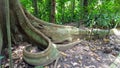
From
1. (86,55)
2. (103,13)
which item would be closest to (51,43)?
(86,55)

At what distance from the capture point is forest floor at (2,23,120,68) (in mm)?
4523

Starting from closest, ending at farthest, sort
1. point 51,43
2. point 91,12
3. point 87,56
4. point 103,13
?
point 51,43, point 87,56, point 103,13, point 91,12

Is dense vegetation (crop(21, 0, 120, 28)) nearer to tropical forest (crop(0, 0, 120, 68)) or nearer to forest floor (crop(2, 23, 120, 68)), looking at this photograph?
tropical forest (crop(0, 0, 120, 68))

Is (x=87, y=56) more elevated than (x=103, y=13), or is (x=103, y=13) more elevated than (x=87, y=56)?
(x=103, y=13)

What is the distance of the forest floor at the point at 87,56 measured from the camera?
452 cm

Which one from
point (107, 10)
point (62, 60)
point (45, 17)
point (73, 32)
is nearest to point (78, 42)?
point (73, 32)

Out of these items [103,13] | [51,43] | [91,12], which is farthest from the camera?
[91,12]

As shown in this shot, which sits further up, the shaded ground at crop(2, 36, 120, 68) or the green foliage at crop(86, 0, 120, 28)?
the green foliage at crop(86, 0, 120, 28)

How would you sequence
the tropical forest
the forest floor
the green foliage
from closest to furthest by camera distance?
the tropical forest
the forest floor
the green foliage

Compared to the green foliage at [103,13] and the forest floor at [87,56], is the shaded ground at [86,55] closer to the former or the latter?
the forest floor at [87,56]

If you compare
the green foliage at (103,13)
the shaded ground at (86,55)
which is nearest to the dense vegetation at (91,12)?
the green foliage at (103,13)

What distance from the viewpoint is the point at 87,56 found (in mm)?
5145

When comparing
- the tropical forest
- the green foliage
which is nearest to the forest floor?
the tropical forest

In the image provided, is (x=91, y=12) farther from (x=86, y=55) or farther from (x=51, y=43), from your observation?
(x=51, y=43)
